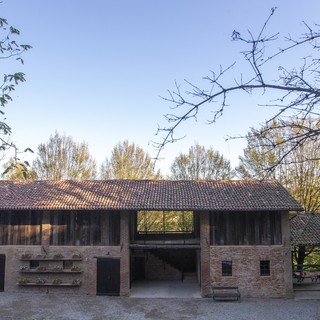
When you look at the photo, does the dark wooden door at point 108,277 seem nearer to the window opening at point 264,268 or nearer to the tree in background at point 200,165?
the window opening at point 264,268

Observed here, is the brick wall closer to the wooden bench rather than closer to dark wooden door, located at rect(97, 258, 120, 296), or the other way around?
the wooden bench

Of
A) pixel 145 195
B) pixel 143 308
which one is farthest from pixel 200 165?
pixel 143 308

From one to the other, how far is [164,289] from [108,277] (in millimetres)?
3734

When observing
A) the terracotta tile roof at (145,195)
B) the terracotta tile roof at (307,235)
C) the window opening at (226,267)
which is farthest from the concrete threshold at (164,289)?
the terracotta tile roof at (307,235)

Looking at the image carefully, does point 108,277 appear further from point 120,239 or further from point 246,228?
point 246,228

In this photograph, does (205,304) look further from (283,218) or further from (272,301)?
(283,218)

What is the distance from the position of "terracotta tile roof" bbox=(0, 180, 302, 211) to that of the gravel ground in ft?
15.2

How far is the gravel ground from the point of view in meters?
16.1

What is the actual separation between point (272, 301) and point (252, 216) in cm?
430

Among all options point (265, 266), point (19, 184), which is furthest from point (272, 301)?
point (19, 184)

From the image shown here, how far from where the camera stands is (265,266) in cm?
1959

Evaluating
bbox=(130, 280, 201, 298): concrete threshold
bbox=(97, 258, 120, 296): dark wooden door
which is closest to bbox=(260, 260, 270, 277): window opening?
bbox=(130, 280, 201, 298): concrete threshold

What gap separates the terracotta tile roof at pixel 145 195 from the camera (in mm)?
A: 19281

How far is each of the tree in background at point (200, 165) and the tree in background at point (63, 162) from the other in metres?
8.43
